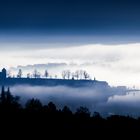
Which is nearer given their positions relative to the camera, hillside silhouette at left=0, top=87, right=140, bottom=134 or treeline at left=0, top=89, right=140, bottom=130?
hillside silhouette at left=0, top=87, right=140, bottom=134

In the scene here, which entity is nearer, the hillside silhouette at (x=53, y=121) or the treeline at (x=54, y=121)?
the hillside silhouette at (x=53, y=121)

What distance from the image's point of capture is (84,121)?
14675 cm

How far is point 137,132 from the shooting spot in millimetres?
130875

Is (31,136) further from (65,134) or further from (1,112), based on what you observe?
(1,112)

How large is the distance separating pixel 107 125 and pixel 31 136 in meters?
29.8

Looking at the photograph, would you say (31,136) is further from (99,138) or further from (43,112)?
(43,112)

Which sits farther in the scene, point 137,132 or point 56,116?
point 56,116

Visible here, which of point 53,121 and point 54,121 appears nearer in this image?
point 53,121

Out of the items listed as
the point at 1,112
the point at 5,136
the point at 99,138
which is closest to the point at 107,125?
the point at 99,138

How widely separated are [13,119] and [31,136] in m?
13.9

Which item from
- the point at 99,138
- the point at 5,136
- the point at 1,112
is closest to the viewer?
the point at 5,136

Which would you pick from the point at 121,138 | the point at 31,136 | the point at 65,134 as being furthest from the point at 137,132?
the point at 31,136

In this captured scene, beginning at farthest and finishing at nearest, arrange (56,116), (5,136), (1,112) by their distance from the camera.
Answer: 1. (56,116)
2. (1,112)
3. (5,136)

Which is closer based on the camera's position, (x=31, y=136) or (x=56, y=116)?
(x=31, y=136)
